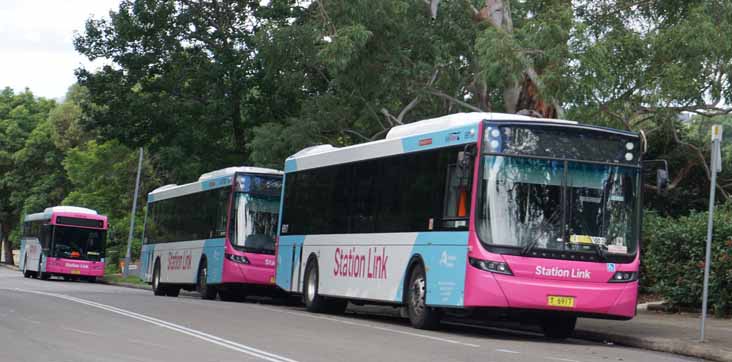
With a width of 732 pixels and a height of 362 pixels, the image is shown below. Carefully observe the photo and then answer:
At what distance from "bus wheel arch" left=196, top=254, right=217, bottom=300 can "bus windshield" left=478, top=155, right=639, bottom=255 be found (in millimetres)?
15503

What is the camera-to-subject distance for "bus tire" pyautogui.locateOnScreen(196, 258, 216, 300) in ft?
106

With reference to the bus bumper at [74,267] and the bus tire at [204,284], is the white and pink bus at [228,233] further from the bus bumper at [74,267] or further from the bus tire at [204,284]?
the bus bumper at [74,267]

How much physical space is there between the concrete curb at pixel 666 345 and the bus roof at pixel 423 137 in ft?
10.7

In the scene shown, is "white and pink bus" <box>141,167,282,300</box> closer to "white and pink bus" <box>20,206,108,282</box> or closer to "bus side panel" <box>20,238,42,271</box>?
"white and pink bus" <box>20,206,108,282</box>

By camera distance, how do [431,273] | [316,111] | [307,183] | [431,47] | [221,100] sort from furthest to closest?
[221,100] < [316,111] < [431,47] < [307,183] < [431,273]

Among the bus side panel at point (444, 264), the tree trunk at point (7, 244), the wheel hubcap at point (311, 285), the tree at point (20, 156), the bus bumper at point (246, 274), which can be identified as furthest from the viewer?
the tree trunk at point (7, 244)

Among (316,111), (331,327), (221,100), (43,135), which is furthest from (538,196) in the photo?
(43,135)

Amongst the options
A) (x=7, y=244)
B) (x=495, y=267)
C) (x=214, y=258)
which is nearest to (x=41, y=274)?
(x=214, y=258)

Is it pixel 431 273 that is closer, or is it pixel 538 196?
pixel 538 196

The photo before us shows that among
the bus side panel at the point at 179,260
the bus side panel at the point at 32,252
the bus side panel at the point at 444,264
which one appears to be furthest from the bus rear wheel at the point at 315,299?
the bus side panel at the point at 32,252

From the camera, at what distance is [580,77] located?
24547mm

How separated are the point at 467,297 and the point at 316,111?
19207 mm

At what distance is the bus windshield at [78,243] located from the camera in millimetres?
54344

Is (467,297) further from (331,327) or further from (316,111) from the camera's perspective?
(316,111)
